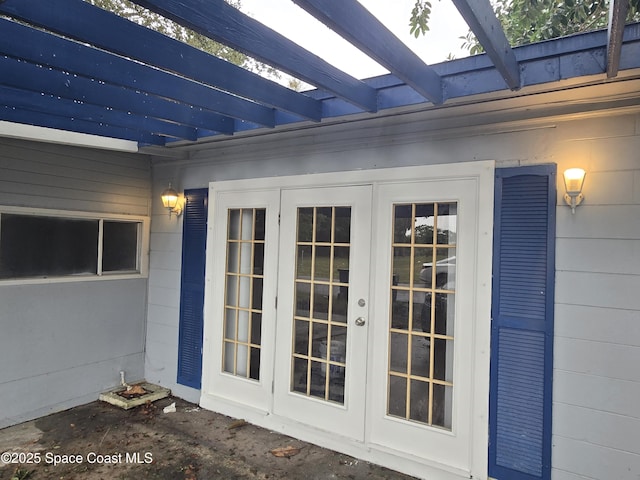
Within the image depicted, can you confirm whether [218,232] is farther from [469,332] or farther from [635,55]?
[635,55]

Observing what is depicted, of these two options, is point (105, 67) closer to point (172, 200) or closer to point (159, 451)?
point (172, 200)

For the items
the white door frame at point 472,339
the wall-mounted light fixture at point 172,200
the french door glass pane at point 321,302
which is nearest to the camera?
the white door frame at point 472,339

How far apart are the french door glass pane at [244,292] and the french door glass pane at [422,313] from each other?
4.26 ft

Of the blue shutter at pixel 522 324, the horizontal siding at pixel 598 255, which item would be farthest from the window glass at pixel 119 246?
the horizontal siding at pixel 598 255

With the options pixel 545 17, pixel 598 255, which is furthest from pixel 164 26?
pixel 598 255

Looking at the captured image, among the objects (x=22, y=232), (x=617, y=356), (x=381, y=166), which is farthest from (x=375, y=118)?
(x=22, y=232)

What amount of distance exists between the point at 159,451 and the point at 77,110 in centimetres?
257

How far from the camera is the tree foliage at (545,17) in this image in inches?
145

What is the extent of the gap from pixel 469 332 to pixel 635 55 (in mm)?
1768

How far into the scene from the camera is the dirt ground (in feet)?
9.29

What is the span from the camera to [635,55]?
1.96 m

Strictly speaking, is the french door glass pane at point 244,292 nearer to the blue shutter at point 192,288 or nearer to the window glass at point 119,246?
the blue shutter at point 192,288

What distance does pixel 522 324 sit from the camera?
8.45 feet

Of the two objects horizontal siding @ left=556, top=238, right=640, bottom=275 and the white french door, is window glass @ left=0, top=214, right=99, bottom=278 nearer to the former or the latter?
the white french door
